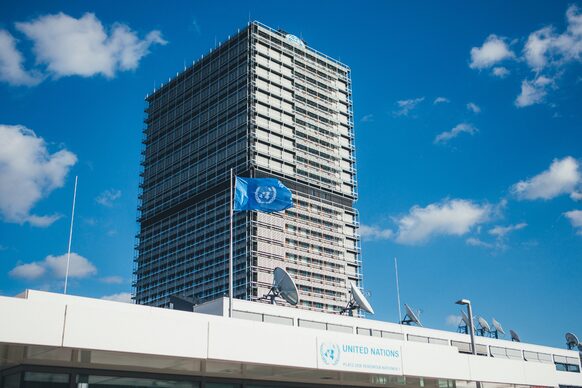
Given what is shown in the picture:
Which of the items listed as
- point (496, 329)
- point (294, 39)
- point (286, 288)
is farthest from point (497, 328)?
point (294, 39)

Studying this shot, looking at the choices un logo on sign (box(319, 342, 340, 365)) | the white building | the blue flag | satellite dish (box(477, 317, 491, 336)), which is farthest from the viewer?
satellite dish (box(477, 317, 491, 336))

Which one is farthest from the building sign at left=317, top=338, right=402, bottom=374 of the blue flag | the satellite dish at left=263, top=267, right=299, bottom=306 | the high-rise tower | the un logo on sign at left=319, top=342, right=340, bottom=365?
the high-rise tower

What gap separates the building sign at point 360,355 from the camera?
25.0 meters

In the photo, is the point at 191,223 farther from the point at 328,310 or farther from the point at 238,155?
the point at 328,310

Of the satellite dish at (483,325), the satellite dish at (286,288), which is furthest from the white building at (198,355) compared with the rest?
the satellite dish at (483,325)

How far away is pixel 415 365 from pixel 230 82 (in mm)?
127260

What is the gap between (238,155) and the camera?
461 feet

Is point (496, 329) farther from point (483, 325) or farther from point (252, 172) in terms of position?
point (252, 172)

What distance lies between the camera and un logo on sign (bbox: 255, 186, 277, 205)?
113 feet

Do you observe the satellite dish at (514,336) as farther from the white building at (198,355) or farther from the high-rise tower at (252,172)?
the white building at (198,355)

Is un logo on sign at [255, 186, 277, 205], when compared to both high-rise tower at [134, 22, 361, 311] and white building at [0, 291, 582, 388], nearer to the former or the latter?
white building at [0, 291, 582, 388]

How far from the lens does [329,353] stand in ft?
82.6

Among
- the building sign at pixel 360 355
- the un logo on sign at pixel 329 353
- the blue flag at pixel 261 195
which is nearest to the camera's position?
the un logo on sign at pixel 329 353

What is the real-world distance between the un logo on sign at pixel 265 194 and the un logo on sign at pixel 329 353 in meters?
10.9
